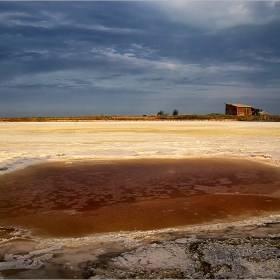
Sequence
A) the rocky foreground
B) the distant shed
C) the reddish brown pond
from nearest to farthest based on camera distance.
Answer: the rocky foreground < the reddish brown pond < the distant shed

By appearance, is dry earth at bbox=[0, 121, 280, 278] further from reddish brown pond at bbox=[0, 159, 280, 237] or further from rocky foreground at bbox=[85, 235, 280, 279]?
reddish brown pond at bbox=[0, 159, 280, 237]

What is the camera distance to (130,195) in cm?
677

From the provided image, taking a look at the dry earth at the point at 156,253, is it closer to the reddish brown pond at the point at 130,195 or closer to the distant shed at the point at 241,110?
the reddish brown pond at the point at 130,195

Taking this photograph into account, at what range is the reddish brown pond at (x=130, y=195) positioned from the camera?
5191 millimetres

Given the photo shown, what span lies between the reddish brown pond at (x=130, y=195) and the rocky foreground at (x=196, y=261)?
1118mm

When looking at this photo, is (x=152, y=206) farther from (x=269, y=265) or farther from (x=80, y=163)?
(x=80, y=163)

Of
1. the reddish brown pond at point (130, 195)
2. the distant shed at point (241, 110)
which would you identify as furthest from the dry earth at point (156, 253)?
the distant shed at point (241, 110)

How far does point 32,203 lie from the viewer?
623cm

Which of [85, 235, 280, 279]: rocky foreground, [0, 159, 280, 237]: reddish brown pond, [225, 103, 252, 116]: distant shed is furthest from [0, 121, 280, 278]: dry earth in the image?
[225, 103, 252, 116]: distant shed

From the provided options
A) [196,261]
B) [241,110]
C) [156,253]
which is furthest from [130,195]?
[241,110]

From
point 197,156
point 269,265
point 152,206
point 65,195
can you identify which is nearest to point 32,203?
point 65,195

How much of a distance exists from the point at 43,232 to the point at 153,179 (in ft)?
13.2

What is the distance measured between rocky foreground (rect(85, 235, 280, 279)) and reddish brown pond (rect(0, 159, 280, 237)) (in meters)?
1.12

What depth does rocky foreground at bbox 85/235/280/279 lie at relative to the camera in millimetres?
3104
